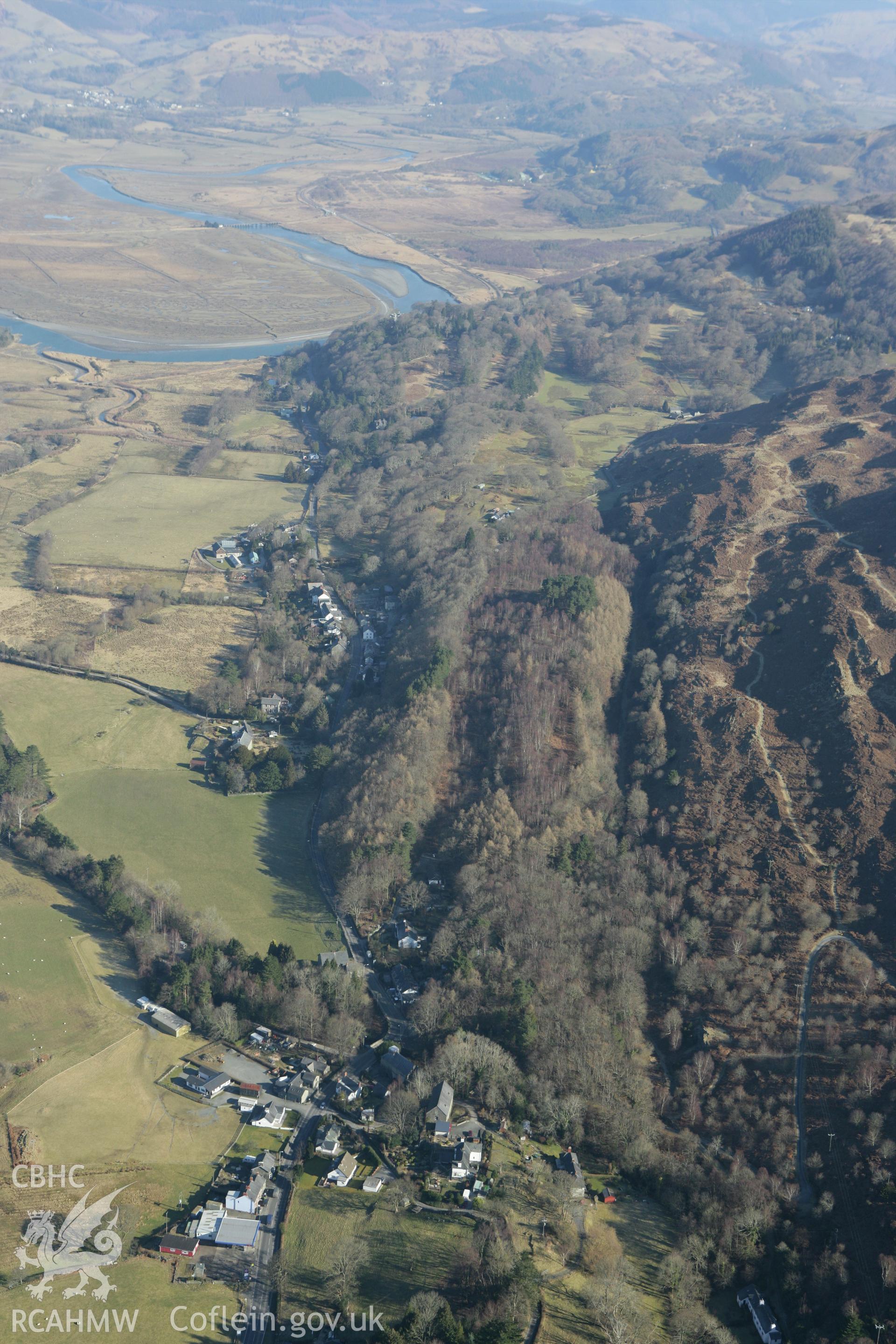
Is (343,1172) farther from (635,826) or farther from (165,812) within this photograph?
(165,812)

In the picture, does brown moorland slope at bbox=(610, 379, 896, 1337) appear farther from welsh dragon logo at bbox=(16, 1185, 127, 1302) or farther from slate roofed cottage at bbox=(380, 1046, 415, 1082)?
welsh dragon logo at bbox=(16, 1185, 127, 1302)

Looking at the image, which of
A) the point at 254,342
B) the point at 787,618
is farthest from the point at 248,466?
the point at 787,618

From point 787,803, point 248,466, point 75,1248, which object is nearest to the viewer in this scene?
point 75,1248

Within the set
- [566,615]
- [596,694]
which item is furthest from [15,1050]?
[566,615]

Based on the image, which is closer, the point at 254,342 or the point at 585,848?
the point at 585,848

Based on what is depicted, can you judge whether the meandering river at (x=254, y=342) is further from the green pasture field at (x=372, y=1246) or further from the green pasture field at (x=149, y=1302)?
the green pasture field at (x=149, y=1302)

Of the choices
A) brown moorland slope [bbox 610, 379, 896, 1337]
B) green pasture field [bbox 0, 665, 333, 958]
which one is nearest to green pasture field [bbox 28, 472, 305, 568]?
green pasture field [bbox 0, 665, 333, 958]
